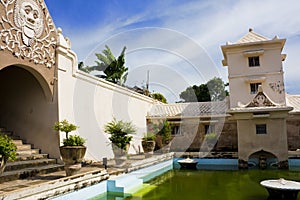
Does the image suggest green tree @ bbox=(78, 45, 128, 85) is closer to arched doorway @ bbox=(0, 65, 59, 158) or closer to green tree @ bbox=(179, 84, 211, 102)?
arched doorway @ bbox=(0, 65, 59, 158)

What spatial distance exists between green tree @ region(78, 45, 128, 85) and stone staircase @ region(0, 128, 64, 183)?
37.0ft

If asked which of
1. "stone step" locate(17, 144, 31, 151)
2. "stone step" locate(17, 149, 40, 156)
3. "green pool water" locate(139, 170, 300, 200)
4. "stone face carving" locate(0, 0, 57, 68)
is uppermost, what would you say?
"stone face carving" locate(0, 0, 57, 68)

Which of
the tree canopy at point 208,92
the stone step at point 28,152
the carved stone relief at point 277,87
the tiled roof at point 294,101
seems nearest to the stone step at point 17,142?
the stone step at point 28,152

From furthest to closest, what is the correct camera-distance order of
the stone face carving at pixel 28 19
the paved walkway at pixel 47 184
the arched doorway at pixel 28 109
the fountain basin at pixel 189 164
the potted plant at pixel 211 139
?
1. the potted plant at pixel 211 139
2. the fountain basin at pixel 189 164
3. the arched doorway at pixel 28 109
4. the stone face carving at pixel 28 19
5. the paved walkway at pixel 47 184

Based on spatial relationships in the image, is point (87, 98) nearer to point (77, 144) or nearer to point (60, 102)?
point (60, 102)

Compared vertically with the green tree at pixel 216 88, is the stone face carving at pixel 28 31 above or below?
below

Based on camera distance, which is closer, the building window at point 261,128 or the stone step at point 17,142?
the stone step at point 17,142

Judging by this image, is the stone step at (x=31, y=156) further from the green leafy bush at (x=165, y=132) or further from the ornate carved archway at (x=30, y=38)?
the green leafy bush at (x=165, y=132)

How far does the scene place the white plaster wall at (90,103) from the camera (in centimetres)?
797

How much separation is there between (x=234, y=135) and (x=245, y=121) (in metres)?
4.16

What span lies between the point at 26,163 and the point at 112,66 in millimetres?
13153

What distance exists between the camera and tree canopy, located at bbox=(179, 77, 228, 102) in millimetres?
28078

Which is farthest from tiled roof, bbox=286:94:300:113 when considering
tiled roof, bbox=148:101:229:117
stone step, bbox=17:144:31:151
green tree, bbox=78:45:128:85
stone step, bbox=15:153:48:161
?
stone step, bbox=17:144:31:151

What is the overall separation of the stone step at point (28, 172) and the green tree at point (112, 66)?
40.2ft
